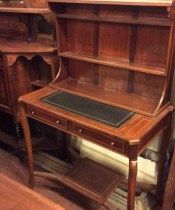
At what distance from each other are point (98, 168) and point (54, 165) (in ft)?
1.59

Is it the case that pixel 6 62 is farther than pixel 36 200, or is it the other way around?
pixel 6 62

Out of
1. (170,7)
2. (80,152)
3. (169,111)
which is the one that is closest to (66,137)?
(80,152)

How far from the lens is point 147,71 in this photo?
5.27ft

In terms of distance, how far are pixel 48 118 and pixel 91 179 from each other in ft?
2.11

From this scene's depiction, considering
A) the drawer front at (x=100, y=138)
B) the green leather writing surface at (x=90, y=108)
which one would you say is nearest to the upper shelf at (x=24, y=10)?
the green leather writing surface at (x=90, y=108)

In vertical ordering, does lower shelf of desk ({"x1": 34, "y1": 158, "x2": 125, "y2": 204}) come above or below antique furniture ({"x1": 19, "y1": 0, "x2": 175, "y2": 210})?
below

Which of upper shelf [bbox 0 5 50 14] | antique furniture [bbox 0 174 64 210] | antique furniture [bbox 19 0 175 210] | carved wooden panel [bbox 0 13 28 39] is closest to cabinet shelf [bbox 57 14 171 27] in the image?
antique furniture [bbox 19 0 175 210]

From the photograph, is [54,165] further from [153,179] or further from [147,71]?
[147,71]

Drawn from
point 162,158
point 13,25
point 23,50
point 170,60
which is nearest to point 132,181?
point 162,158

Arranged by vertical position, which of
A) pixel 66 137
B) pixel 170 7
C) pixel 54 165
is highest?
pixel 170 7

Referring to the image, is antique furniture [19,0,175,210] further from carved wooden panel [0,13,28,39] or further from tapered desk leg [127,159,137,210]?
carved wooden panel [0,13,28,39]

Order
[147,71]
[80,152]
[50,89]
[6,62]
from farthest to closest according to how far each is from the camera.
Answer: [80,152], [6,62], [50,89], [147,71]

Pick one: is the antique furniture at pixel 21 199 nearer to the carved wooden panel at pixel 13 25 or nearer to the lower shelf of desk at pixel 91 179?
the lower shelf of desk at pixel 91 179

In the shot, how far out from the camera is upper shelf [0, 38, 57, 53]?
212 centimetres
